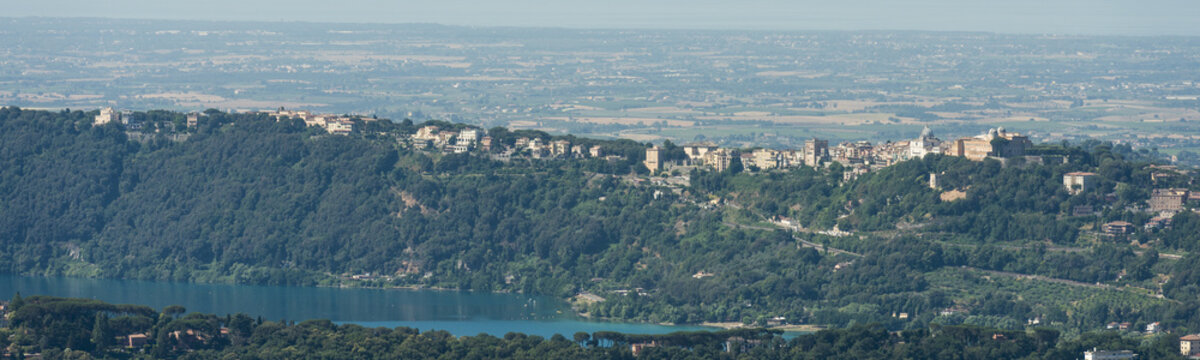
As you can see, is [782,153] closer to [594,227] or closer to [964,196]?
[594,227]

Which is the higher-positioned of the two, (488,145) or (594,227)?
(488,145)

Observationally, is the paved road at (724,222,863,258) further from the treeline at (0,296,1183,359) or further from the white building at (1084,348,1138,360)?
the white building at (1084,348,1138,360)

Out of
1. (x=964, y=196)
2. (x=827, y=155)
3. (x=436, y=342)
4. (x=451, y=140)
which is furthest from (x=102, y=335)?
(x=827, y=155)

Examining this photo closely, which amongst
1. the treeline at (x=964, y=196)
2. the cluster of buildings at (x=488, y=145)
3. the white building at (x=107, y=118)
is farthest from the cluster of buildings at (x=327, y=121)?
the treeline at (x=964, y=196)

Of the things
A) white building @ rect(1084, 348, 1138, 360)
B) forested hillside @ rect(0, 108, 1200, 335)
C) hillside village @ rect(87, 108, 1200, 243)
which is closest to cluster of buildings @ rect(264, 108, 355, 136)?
hillside village @ rect(87, 108, 1200, 243)

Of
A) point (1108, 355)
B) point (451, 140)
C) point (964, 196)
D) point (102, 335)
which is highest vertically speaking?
point (451, 140)
